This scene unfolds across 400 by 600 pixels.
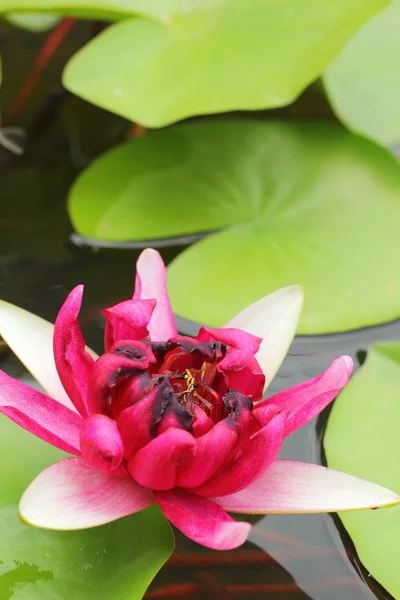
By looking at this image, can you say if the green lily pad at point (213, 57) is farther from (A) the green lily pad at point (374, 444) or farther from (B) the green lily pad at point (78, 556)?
(B) the green lily pad at point (78, 556)

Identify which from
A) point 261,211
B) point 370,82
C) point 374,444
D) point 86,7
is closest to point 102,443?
point 374,444

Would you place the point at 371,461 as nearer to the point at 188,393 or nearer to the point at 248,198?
the point at 188,393

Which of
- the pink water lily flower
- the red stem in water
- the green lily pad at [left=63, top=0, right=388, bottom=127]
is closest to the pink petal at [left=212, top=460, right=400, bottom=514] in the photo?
the pink water lily flower

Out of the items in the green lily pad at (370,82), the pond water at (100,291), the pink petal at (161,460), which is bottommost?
the pond water at (100,291)

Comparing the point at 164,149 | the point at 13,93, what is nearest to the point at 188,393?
the point at 164,149

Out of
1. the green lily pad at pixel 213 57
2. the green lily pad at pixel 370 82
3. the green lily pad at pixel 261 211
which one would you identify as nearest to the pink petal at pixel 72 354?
the green lily pad at pixel 261 211

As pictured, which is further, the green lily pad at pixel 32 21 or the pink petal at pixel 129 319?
Result: the green lily pad at pixel 32 21

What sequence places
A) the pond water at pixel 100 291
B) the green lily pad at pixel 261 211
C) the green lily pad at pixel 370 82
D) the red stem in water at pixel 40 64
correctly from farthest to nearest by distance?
the red stem in water at pixel 40 64, the green lily pad at pixel 370 82, the green lily pad at pixel 261 211, the pond water at pixel 100 291
